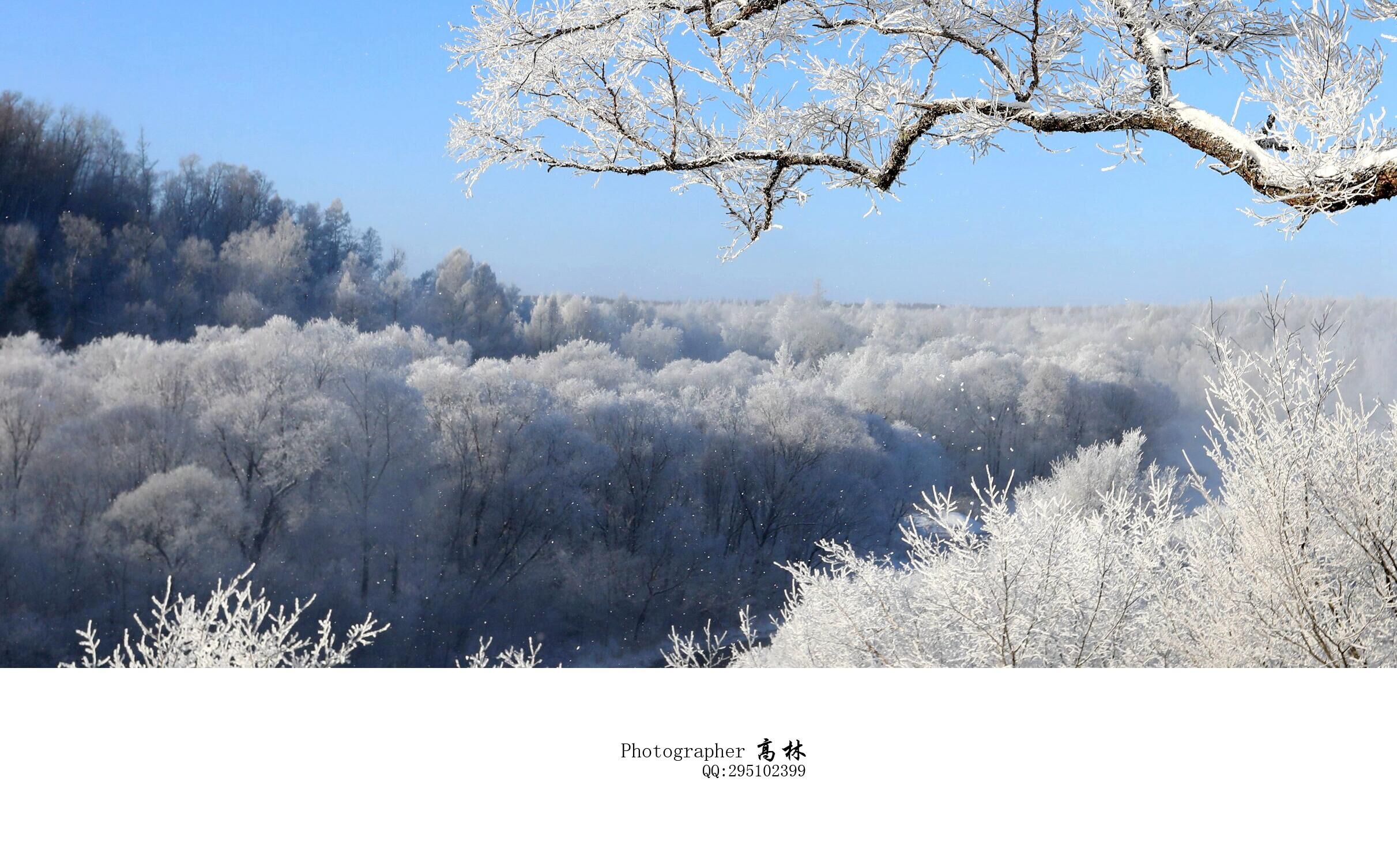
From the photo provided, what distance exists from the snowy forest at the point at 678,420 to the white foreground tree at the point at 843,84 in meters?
0.01

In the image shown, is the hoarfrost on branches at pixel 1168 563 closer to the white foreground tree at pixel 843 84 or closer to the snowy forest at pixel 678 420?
the snowy forest at pixel 678 420

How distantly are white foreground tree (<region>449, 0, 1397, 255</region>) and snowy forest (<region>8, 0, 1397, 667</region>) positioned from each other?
1 centimetres

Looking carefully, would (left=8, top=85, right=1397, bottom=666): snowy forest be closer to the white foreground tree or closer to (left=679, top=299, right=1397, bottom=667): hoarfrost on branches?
(left=679, top=299, right=1397, bottom=667): hoarfrost on branches

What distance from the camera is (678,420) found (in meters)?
2.71

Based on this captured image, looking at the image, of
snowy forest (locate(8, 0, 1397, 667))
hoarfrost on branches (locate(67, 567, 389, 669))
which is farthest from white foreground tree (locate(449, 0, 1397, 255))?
hoarfrost on branches (locate(67, 567, 389, 669))

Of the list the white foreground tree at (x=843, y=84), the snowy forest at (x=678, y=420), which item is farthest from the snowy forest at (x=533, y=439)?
the white foreground tree at (x=843, y=84)

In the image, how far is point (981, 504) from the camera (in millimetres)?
2648

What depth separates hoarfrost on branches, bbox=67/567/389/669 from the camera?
6.93 ft

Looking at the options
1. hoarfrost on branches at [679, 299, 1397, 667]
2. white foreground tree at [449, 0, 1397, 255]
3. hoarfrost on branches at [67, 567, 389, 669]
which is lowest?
hoarfrost on branches at [67, 567, 389, 669]

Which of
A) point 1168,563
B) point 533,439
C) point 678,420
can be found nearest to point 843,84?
point 678,420

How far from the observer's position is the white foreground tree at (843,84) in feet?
6.16

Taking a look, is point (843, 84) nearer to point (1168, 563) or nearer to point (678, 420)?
point (678, 420)
